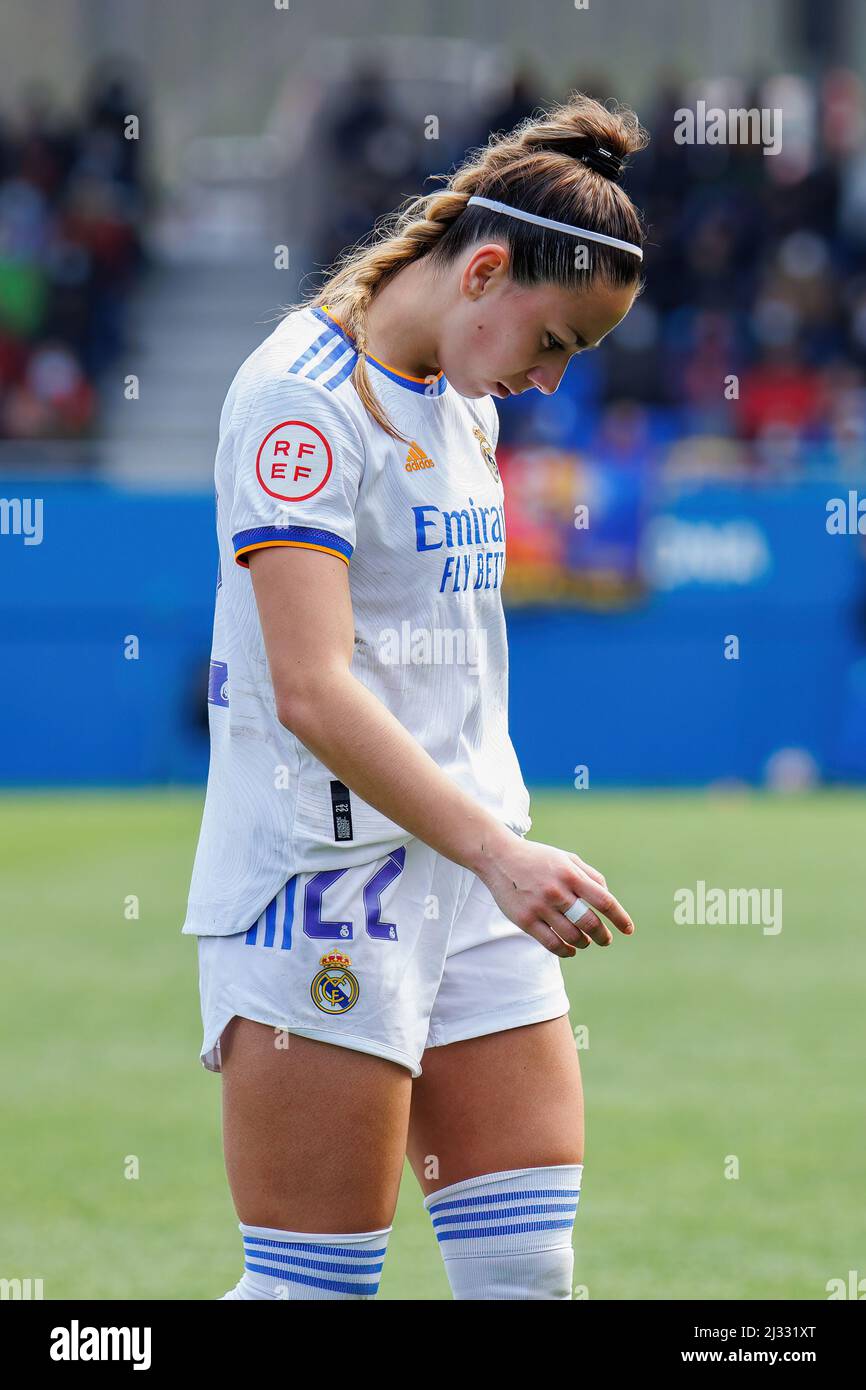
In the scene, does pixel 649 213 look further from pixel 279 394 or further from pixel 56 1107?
pixel 279 394

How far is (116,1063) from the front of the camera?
20.3 ft

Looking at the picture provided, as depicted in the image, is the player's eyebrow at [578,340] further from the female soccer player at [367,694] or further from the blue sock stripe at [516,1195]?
the blue sock stripe at [516,1195]

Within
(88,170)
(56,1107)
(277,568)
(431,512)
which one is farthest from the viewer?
(88,170)

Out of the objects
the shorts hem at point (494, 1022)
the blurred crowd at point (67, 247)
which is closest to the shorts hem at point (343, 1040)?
the shorts hem at point (494, 1022)

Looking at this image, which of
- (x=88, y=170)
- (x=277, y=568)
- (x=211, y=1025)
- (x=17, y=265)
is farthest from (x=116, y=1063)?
(x=88, y=170)

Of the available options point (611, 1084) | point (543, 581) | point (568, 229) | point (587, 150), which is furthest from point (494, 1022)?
point (543, 581)

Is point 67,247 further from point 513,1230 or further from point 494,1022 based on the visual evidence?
point 513,1230

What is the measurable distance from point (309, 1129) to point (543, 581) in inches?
411

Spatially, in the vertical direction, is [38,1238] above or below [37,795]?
below

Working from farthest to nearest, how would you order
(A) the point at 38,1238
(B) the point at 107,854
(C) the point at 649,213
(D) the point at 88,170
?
(D) the point at 88,170, (C) the point at 649,213, (B) the point at 107,854, (A) the point at 38,1238

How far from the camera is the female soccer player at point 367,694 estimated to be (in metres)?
2.41

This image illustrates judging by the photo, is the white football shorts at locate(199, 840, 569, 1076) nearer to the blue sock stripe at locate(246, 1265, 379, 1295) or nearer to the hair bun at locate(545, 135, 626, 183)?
the blue sock stripe at locate(246, 1265, 379, 1295)

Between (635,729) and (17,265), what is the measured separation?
8231mm

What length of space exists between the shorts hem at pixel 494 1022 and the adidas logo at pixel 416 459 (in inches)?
31.7
